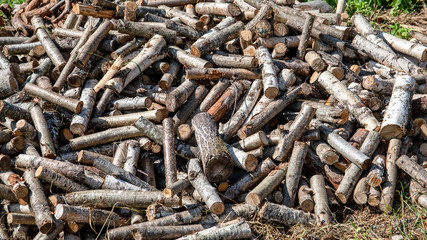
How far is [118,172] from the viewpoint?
5.85m

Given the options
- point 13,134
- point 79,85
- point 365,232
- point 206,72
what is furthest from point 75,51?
point 365,232

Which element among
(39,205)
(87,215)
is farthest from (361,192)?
(39,205)

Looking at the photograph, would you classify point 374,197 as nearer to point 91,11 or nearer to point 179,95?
point 179,95

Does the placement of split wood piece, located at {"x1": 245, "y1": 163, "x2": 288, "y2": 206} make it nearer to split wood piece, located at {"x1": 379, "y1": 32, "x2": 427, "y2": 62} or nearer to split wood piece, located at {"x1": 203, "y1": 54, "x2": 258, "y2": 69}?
split wood piece, located at {"x1": 203, "y1": 54, "x2": 258, "y2": 69}

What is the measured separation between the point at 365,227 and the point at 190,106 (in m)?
3.16

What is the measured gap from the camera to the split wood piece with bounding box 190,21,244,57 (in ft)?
24.1

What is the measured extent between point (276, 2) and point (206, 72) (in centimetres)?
269

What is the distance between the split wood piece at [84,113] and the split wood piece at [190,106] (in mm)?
1396

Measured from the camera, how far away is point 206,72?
6.91 m

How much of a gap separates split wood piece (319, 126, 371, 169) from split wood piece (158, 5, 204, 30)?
11.3 feet

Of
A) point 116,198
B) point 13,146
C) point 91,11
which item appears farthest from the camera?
point 91,11

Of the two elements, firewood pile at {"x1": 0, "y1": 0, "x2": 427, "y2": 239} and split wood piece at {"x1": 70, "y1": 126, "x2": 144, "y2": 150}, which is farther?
split wood piece at {"x1": 70, "y1": 126, "x2": 144, "y2": 150}

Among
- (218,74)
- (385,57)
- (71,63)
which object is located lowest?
(71,63)

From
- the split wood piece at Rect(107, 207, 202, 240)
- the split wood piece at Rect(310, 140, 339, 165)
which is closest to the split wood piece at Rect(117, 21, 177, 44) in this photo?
the split wood piece at Rect(310, 140, 339, 165)
